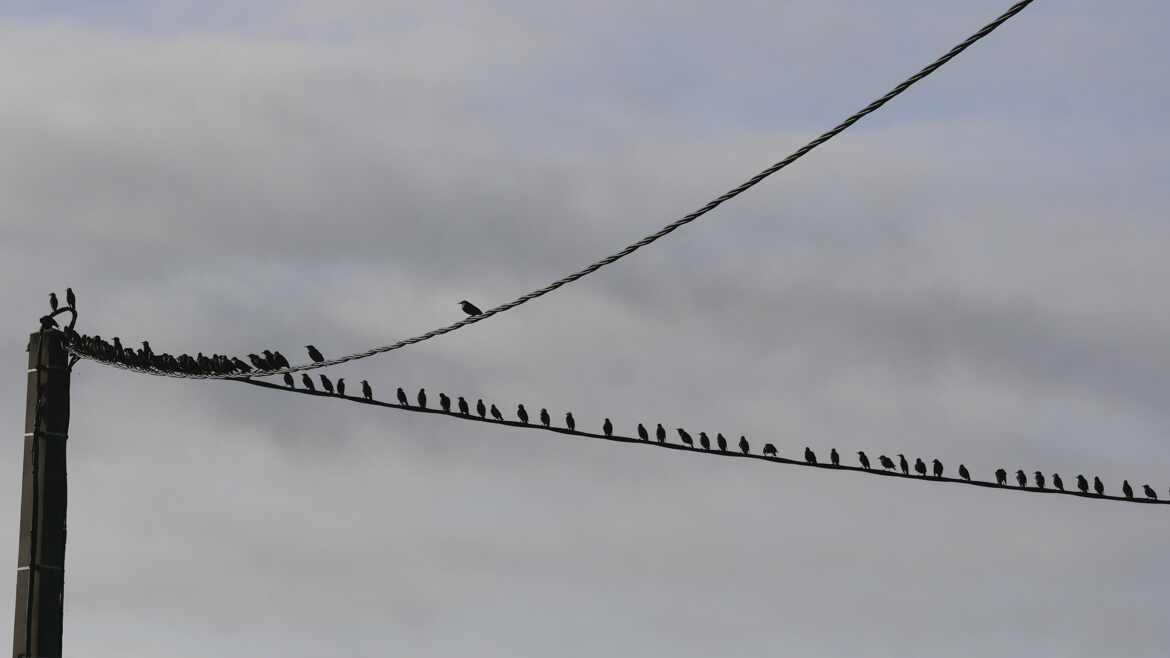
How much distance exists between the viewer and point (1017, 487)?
24.9 metres

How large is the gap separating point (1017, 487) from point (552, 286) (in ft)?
30.0

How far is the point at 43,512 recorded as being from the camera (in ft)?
66.2


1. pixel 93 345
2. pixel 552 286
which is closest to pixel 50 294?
pixel 93 345

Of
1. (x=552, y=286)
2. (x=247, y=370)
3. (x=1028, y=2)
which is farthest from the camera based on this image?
(x=247, y=370)

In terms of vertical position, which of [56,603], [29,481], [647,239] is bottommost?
[56,603]

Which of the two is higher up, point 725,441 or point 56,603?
point 725,441

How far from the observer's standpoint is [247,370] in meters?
22.0

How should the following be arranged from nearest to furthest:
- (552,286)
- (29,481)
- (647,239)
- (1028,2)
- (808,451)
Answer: (1028,2) → (647,239) → (552,286) → (29,481) → (808,451)

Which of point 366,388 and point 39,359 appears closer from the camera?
point 39,359

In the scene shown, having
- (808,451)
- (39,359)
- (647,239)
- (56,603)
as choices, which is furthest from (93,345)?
(808,451)

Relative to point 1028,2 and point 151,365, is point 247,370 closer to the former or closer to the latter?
point 151,365

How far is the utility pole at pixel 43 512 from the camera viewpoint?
64.5 ft

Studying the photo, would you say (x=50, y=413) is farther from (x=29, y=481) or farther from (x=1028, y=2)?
(x=1028, y=2)

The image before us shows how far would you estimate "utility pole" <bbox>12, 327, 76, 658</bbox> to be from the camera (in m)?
19.7
